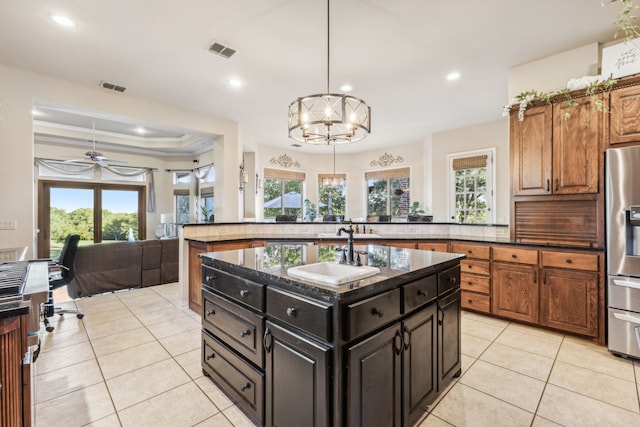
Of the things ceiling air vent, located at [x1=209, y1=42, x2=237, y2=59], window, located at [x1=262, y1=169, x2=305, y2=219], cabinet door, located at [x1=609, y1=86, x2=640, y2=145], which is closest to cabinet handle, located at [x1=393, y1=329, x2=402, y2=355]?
cabinet door, located at [x1=609, y1=86, x2=640, y2=145]

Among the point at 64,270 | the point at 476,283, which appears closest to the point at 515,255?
the point at 476,283

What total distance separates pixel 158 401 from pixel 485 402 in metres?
2.22

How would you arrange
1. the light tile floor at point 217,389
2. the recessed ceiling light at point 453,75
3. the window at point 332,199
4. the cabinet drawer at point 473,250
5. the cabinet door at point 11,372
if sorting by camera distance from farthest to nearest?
the window at point 332,199
the recessed ceiling light at point 453,75
the cabinet drawer at point 473,250
the light tile floor at point 217,389
the cabinet door at point 11,372

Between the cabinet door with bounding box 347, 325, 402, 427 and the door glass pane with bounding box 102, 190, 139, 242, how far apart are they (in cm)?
802

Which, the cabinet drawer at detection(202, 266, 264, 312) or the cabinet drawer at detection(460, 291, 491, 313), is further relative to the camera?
the cabinet drawer at detection(460, 291, 491, 313)

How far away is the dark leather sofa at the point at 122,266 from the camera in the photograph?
412 cm

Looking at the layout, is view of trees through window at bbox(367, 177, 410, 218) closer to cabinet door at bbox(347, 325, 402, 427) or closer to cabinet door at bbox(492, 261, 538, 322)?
cabinet door at bbox(492, 261, 538, 322)

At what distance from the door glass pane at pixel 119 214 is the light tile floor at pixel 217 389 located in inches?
190

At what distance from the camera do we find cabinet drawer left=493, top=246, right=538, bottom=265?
3.02m

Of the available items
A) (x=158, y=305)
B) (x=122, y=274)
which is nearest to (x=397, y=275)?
(x=158, y=305)

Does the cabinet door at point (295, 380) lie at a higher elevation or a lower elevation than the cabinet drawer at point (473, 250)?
lower

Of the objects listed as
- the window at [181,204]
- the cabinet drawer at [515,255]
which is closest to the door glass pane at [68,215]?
the window at [181,204]

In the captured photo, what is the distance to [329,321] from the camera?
1234mm

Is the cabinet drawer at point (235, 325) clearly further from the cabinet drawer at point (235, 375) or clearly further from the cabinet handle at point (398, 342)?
the cabinet handle at point (398, 342)
